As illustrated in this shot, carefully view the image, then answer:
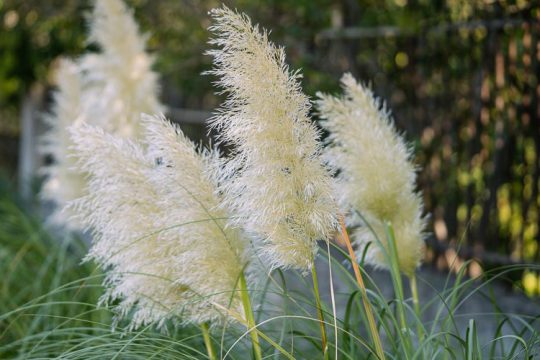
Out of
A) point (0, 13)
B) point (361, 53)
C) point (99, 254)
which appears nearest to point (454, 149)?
point (361, 53)

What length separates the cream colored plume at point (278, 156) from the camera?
1.84 metres

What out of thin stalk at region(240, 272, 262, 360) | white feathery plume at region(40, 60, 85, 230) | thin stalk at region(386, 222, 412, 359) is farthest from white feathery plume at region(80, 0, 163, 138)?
thin stalk at region(240, 272, 262, 360)

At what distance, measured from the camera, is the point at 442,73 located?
531 cm

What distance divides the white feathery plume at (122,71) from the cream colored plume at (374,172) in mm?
1891

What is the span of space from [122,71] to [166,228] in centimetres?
239

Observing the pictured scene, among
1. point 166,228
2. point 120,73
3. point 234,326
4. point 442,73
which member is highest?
point 120,73

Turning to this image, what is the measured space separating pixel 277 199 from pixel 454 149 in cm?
369

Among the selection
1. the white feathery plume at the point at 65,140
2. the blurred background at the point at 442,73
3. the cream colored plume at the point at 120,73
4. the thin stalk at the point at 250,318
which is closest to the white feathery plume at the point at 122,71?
the cream colored plume at the point at 120,73

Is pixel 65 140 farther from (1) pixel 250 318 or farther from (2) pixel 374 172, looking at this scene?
(1) pixel 250 318

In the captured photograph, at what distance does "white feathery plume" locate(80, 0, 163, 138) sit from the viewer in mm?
4141

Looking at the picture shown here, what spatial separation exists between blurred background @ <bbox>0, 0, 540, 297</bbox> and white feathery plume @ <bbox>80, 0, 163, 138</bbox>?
4.52 ft

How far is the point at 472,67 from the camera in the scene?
5.00 m

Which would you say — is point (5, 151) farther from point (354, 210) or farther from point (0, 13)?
point (354, 210)

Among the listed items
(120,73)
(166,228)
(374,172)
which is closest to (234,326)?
(166,228)
